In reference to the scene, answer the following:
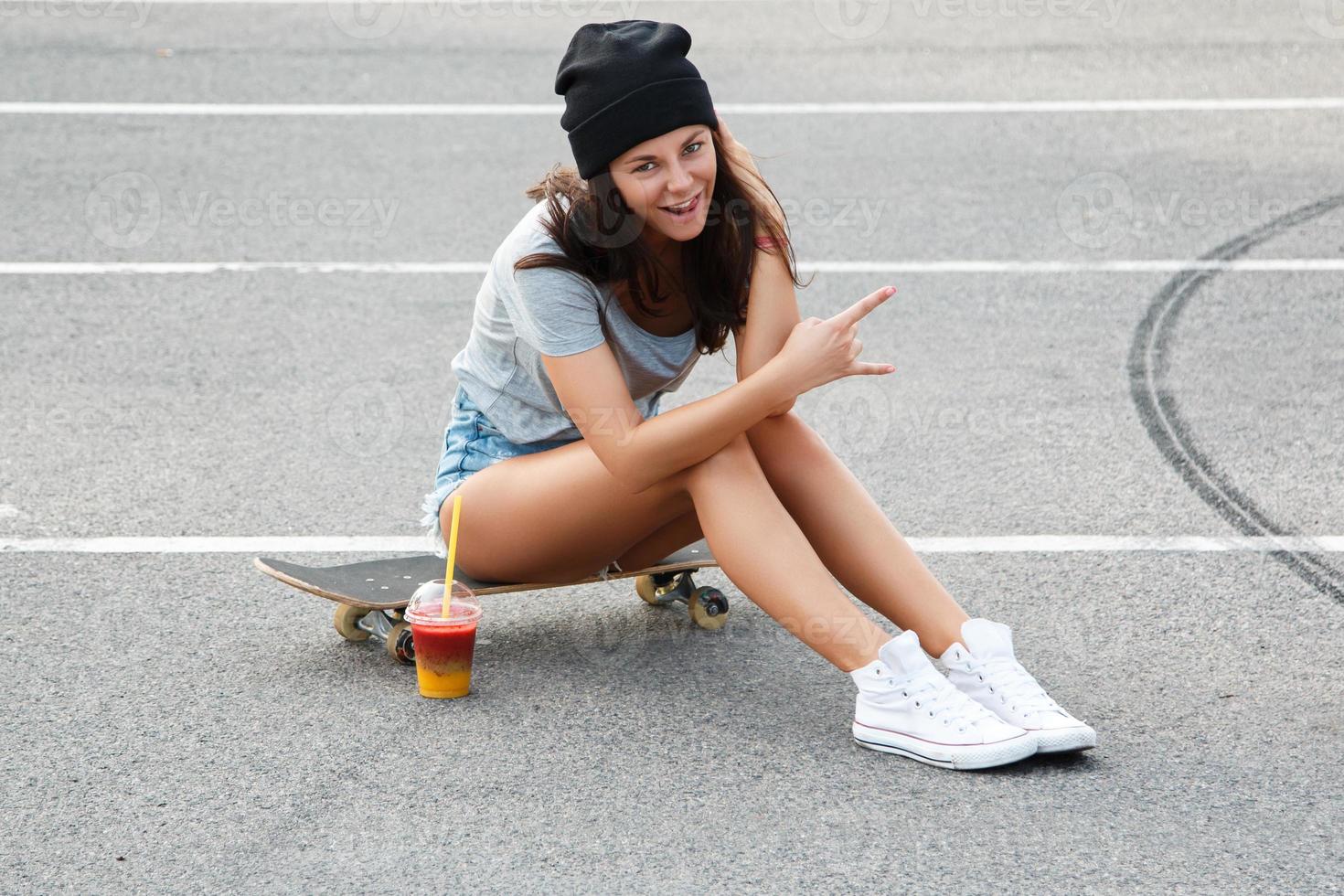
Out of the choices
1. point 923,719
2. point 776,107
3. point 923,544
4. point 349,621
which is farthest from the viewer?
point 776,107

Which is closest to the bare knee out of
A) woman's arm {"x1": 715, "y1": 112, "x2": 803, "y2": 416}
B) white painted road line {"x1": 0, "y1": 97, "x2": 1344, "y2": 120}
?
woman's arm {"x1": 715, "y1": 112, "x2": 803, "y2": 416}

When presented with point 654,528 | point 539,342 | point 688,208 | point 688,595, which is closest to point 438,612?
point 654,528

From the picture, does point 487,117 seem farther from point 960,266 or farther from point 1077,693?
point 1077,693

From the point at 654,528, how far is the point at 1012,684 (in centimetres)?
90

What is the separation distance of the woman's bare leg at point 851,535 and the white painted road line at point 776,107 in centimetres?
527

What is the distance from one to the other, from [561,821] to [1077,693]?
125 cm

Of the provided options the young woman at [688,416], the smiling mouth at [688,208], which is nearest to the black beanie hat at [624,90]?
the young woman at [688,416]

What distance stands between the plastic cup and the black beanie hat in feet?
3.29

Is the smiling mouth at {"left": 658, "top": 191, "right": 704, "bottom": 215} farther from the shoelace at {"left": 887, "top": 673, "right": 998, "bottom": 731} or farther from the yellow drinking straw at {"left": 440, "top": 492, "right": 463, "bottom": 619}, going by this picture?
the shoelace at {"left": 887, "top": 673, "right": 998, "bottom": 731}

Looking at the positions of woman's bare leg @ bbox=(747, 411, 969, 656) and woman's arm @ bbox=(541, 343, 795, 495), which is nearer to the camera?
woman's arm @ bbox=(541, 343, 795, 495)

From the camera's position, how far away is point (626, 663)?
3.71 metres

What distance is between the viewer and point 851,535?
136 inches

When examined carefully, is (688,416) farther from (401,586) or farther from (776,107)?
(776,107)

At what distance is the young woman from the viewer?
10.6 ft
